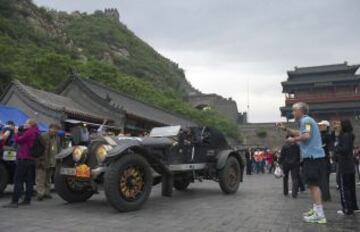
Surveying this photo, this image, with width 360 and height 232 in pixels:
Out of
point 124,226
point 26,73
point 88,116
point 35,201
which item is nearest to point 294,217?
A: point 124,226

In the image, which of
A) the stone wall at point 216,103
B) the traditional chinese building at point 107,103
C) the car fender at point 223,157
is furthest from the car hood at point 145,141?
the stone wall at point 216,103

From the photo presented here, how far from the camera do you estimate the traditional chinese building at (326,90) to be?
58.0 meters

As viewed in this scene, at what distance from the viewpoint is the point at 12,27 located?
5309 cm

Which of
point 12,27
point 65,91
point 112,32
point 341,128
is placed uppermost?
point 112,32

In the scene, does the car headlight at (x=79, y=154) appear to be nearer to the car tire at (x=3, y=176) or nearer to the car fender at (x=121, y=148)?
the car fender at (x=121, y=148)

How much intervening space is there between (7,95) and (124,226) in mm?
19397

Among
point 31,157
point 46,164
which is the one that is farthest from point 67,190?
point 46,164

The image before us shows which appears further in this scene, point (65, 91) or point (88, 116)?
point (65, 91)

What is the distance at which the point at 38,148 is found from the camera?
9352mm

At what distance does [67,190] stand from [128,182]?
171cm

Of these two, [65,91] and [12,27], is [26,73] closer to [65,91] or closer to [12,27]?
[65,91]

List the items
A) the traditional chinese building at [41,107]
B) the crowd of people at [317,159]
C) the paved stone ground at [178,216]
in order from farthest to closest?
the traditional chinese building at [41,107] < the crowd of people at [317,159] < the paved stone ground at [178,216]

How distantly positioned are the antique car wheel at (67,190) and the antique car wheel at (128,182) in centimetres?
142

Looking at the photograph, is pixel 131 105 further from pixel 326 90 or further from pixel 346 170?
pixel 326 90
